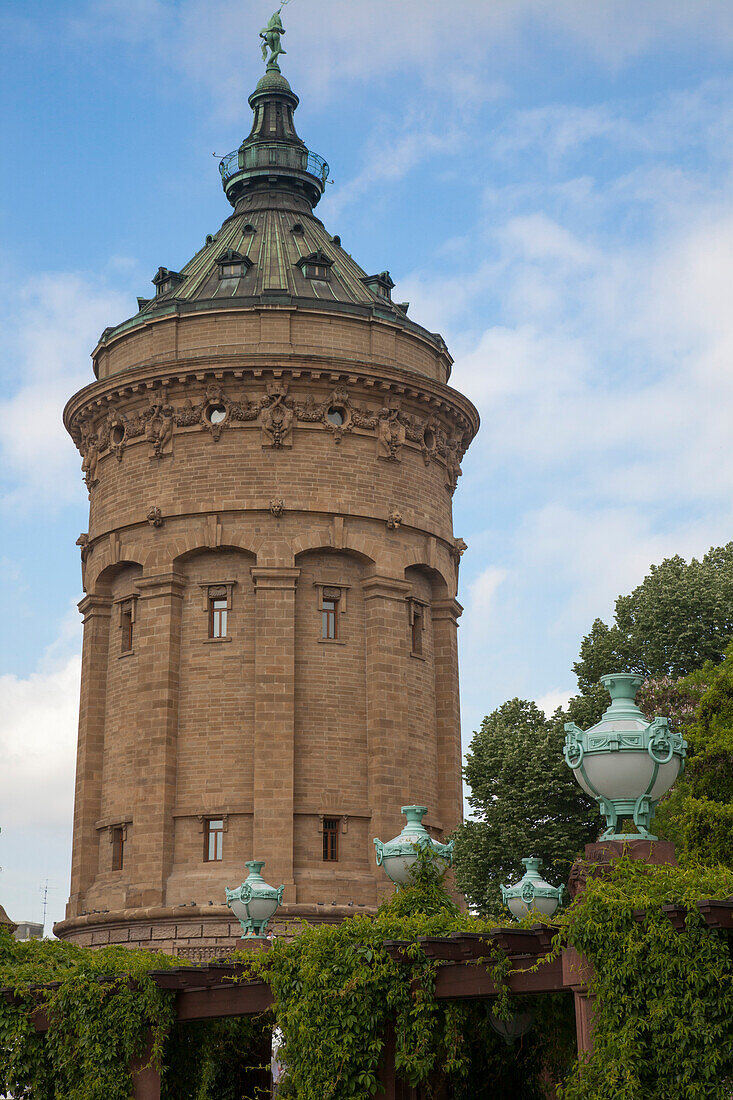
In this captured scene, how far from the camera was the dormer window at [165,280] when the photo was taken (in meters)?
52.3

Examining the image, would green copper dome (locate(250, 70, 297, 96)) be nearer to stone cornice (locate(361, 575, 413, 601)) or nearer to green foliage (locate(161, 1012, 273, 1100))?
stone cornice (locate(361, 575, 413, 601))

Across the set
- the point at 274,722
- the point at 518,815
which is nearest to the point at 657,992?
the point at 518,815

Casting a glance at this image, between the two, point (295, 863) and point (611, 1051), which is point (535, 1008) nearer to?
point (611, 1051)

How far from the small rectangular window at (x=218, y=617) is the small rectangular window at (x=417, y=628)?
6.71 metres

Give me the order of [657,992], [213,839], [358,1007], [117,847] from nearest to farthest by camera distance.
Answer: [657,992] < [358,1007] < [213,839] < [117,847]

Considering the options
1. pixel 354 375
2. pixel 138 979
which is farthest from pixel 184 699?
pixel 138 979

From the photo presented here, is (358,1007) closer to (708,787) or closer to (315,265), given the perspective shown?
(708,787)

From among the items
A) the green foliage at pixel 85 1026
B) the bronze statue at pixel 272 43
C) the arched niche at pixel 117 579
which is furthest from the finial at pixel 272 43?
the green foliage at pixel 85 1026

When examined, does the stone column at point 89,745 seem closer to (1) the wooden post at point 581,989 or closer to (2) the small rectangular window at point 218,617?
(2) the small rectangular window at point 218,617

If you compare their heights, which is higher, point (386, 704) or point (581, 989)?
point (386, 704)

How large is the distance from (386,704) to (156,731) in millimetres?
7411

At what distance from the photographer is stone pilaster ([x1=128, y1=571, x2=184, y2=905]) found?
43.1 meters

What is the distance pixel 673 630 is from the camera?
45.5m

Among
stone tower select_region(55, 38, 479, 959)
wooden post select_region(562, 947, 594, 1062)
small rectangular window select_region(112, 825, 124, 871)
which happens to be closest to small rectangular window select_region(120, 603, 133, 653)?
stone tower select_region(55, 38, 479, 959)
